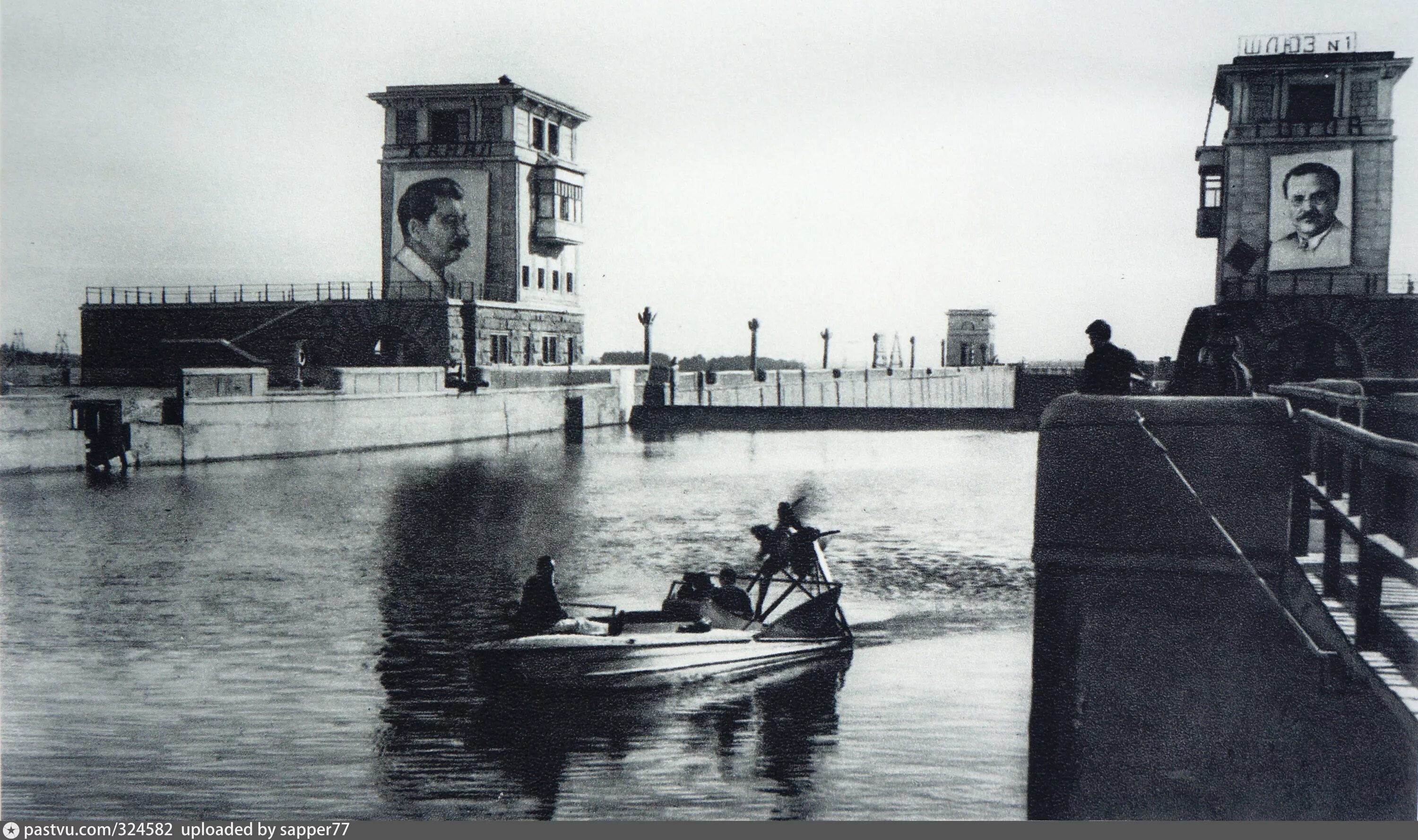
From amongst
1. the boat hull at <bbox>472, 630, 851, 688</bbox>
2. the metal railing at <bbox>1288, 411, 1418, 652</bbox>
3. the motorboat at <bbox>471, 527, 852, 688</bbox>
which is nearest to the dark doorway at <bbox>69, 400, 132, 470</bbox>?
the motorboat at <bbox>471, 527, 852, 688</bbox>

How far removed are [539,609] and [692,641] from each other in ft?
6.21

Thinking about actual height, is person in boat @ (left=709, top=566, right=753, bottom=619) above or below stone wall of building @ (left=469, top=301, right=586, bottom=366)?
below

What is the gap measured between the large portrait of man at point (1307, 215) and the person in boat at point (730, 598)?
125 ft

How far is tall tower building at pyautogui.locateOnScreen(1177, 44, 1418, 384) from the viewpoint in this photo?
49.8 metres

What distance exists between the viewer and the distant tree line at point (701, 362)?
13038 cm

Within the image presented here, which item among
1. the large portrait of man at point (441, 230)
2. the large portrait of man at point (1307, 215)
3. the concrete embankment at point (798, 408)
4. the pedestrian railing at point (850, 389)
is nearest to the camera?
the large portrait of man at point (1307, 215)

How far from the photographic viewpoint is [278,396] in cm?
4525

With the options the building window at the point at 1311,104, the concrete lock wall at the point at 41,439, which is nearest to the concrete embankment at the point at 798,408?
the building window at the point at 1311,104

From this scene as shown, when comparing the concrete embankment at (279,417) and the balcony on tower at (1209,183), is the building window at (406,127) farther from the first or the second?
the balcony on tower at (1209,183)

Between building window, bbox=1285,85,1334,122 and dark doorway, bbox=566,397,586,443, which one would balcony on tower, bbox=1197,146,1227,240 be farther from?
dark doorway, bbox=566,397,586,443

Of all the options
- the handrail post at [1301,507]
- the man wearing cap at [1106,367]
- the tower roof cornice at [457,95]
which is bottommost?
the handrail post at [1301,507]

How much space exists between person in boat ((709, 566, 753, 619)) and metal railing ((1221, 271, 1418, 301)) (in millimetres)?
37688

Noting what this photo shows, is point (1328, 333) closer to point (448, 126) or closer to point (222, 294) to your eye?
point (448, 126)

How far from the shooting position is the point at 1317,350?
52.2 meters
